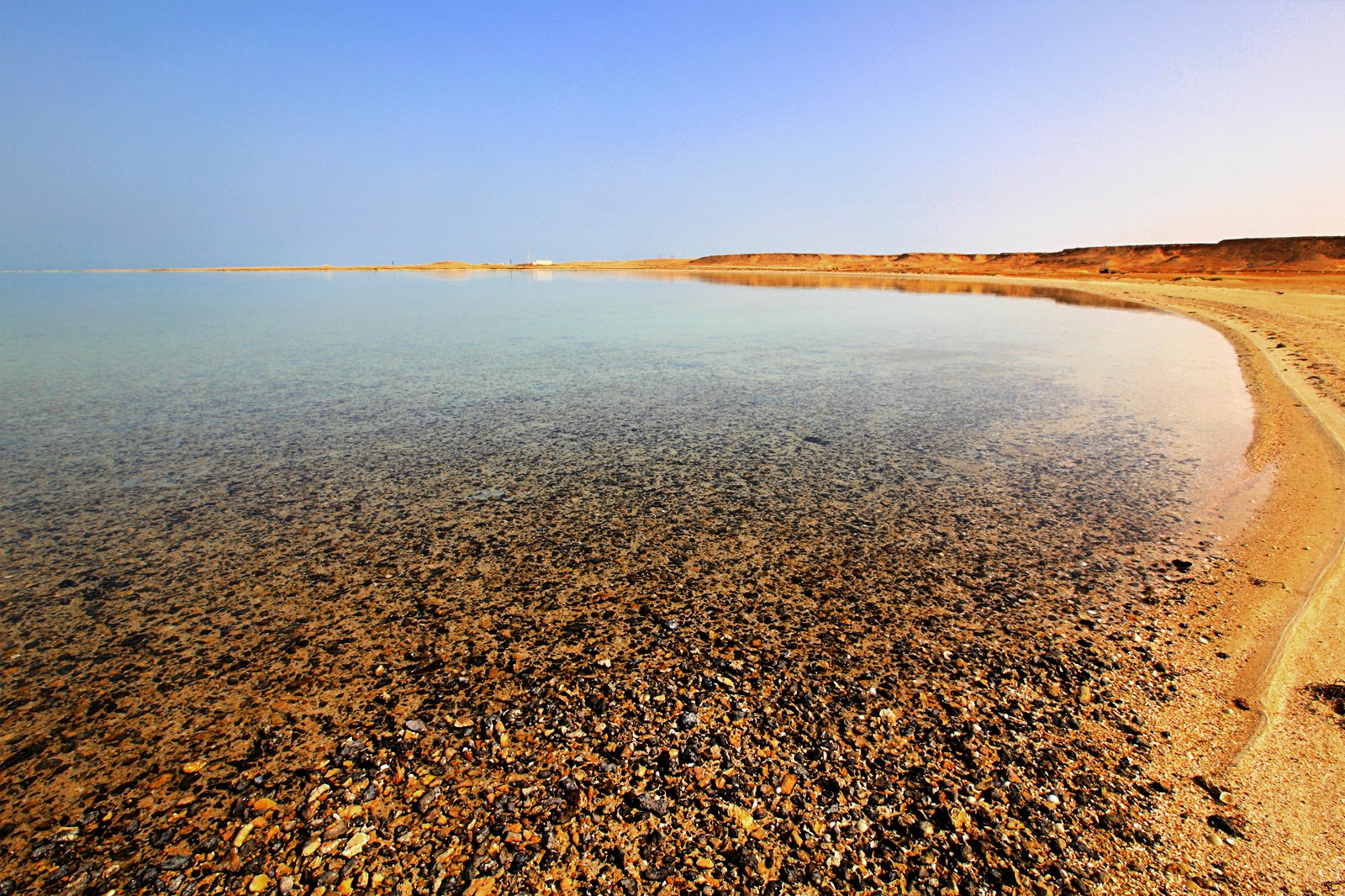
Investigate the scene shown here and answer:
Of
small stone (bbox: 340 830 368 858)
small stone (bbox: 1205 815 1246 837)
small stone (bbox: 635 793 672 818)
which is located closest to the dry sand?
small stone (bbox: 1205 815 1246 837)

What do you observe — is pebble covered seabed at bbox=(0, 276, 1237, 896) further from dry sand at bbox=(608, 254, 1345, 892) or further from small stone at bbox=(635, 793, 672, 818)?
dry sand at bbox=(608, 254, 1345, 892)

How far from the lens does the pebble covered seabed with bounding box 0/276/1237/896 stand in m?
1.74

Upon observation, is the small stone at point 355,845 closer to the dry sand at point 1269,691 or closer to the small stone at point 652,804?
the small stone at point 652,804

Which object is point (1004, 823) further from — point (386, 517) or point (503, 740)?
point (386, 517)

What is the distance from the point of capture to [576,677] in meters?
2.44

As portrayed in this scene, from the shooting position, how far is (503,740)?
6.96 ft

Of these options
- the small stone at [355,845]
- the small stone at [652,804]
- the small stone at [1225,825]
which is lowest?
the small stone at [1225,825]

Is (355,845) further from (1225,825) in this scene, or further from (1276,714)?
(1276,714)

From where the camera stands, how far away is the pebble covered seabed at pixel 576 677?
5.72 ft

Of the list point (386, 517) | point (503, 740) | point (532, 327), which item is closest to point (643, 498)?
point (386, 517)

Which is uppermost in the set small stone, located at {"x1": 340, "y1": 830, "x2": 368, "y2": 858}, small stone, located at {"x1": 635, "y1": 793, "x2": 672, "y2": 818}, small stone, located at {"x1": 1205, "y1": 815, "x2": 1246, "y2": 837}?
small stone, located at {"x1": 340, "y1": 830, "x2": 368, "y2": 858}

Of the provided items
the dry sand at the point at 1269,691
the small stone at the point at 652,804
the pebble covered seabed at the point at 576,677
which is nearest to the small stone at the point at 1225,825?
the dry sand at the point at 1269,691

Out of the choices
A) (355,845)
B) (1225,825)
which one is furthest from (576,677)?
(1225,825)

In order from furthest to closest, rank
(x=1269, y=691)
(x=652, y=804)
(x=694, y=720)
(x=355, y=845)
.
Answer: (x=1269, y=691) → (x=694, y=720) → (x=652, y=804) → (x=355, y=845)
